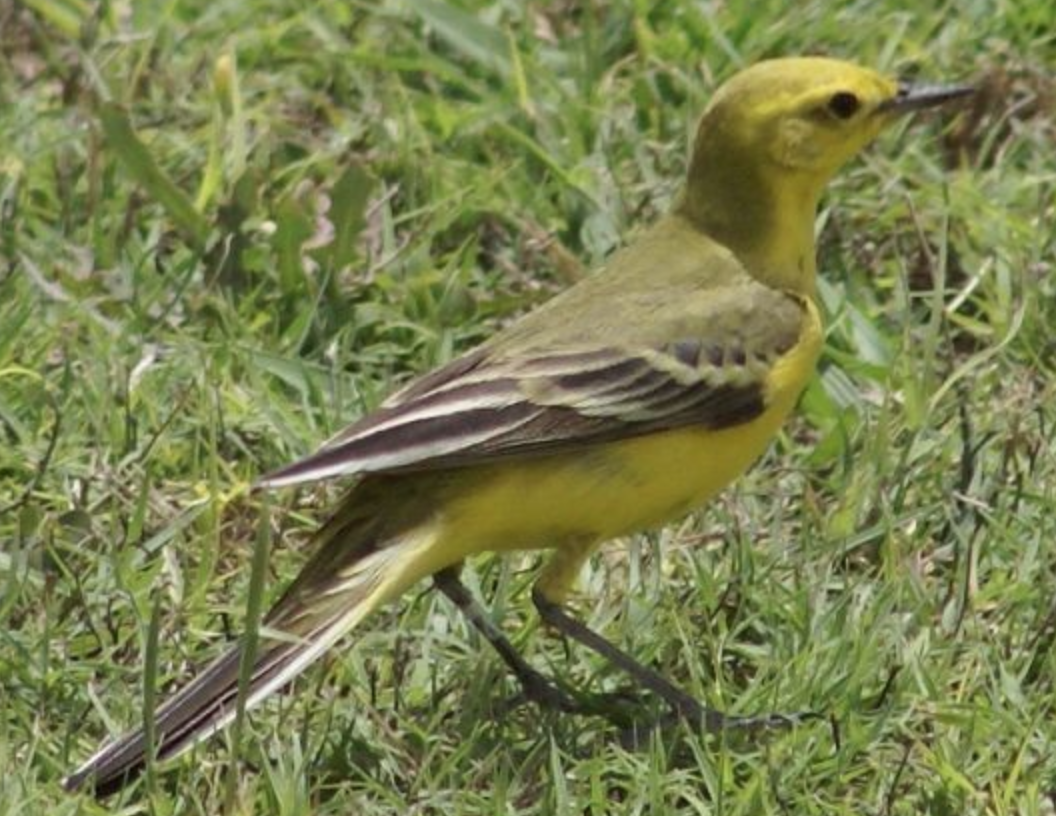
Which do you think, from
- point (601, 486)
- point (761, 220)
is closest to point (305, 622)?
point (601, 486)

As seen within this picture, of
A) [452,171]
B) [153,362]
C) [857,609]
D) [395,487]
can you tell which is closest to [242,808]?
[395,487]

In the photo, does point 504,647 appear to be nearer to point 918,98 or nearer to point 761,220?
point 761,220

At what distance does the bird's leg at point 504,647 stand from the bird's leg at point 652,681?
11 centimetres

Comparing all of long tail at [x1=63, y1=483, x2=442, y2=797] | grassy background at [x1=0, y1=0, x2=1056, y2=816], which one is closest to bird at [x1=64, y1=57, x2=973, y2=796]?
long tail at [x1=63, y1=483, x2=442, y2=797]

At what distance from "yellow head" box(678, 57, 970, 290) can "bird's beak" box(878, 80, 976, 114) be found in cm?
1

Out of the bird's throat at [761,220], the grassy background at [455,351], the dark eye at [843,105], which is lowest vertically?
the grassy background at [455,351]

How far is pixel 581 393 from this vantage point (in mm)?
6414

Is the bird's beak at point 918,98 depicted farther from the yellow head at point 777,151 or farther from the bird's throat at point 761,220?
the bird's throat at point 761,220

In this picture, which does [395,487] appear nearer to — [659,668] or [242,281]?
[659,668]

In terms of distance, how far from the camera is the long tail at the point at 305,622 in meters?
5.82

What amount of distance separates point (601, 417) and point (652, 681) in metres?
0.56

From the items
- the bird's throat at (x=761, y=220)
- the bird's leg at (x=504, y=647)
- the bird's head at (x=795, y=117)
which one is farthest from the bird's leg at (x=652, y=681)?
the bird's head at (x=795, y=117)

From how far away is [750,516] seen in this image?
7156 millimetres

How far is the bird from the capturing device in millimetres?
6059
